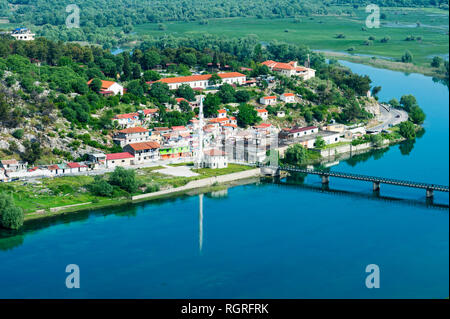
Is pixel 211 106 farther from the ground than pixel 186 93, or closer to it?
closer to it

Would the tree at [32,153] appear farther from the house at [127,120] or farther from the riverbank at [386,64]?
the riverbank at [386,64]

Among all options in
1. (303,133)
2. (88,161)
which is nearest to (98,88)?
(88,161)

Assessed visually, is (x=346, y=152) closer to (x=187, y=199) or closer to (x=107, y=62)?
(x=187, y=199)

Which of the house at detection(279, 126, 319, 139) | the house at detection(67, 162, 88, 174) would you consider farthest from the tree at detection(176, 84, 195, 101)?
the house at detection(67, 162, 88, 174)

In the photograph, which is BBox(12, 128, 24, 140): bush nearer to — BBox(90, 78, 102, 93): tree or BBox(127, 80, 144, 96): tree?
BBox(90, 78, 102, 93): tree

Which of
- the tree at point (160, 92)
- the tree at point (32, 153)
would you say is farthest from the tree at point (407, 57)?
the tree at point (32, 153)

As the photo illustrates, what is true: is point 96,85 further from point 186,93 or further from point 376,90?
point 376,90

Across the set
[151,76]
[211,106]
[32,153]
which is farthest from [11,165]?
[151,76]

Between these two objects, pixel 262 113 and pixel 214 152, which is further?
pixel 262 113
